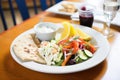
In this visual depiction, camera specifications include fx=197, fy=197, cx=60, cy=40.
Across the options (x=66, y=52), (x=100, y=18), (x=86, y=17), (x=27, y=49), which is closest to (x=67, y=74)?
(x=66, y=52)

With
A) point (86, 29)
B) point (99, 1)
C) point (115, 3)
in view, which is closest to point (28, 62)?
point (86, 29)

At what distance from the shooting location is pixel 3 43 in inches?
37.6

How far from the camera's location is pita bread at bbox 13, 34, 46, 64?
2.45 feet

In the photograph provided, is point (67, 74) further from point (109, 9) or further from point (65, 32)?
point (109, 9)

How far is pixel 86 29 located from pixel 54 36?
0.18 meters

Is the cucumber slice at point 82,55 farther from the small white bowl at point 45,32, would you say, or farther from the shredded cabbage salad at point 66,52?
the small white bowl at point 45,32

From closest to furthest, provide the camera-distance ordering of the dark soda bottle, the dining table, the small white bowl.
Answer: the dining table < the small white bowl < the dark soda bottle

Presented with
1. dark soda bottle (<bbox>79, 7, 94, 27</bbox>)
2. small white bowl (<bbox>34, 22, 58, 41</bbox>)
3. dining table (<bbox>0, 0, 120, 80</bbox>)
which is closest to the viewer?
dining table (<bbox>0, 0, 120, 80</bbox>)

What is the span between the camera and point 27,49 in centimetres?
80

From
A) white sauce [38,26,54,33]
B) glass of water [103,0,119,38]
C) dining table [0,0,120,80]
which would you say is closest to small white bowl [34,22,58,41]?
white sauce [38,26,54,33]

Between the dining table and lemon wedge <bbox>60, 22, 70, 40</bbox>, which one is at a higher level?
lemon wedge <bbox>60, 22, 70, 40</bbox>

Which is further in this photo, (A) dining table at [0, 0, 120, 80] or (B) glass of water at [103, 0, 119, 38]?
(B) glass of water at [103, 0, 119, 38]

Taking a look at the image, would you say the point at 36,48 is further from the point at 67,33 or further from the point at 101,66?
the point at 101,66

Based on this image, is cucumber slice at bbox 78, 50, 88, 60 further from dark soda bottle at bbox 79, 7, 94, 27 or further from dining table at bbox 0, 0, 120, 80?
dark soda bottle at bbox 79, 7, 94, 27
